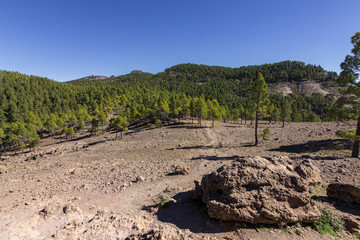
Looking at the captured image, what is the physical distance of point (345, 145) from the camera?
19.0m

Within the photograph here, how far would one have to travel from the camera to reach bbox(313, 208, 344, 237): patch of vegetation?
659 centimetres

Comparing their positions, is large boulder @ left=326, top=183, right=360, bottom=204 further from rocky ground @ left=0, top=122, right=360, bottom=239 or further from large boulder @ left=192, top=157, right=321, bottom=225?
large boulder @ left=192, top=157, right=321, bottom=225

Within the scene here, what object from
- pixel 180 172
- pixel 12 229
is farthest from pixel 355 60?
pixel 12 229

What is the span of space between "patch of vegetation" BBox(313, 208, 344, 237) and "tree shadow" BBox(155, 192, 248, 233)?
3.56m

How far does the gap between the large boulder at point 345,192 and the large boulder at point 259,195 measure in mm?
2402

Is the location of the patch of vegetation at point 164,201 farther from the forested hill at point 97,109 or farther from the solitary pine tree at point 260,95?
the forested hill at point 97,109

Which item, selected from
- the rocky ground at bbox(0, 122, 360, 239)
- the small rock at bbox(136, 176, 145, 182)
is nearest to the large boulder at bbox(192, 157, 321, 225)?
the rocky ground at bbox(0, 122, 360, 239)

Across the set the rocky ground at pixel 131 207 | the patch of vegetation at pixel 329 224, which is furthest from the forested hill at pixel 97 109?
the patch of vegetation at pixel 329 224

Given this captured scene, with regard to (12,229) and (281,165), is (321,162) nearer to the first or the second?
(281,165)

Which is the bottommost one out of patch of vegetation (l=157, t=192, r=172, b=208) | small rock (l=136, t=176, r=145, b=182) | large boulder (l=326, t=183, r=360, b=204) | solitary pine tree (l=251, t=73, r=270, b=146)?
small rock (l=136, t=176, r=145, b=182)

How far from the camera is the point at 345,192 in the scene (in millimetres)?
8328

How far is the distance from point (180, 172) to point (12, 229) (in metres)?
11.8

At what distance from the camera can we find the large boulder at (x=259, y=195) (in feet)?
23.0

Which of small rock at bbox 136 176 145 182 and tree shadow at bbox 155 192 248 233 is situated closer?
tree shadow at bbox 155 192 248 233
